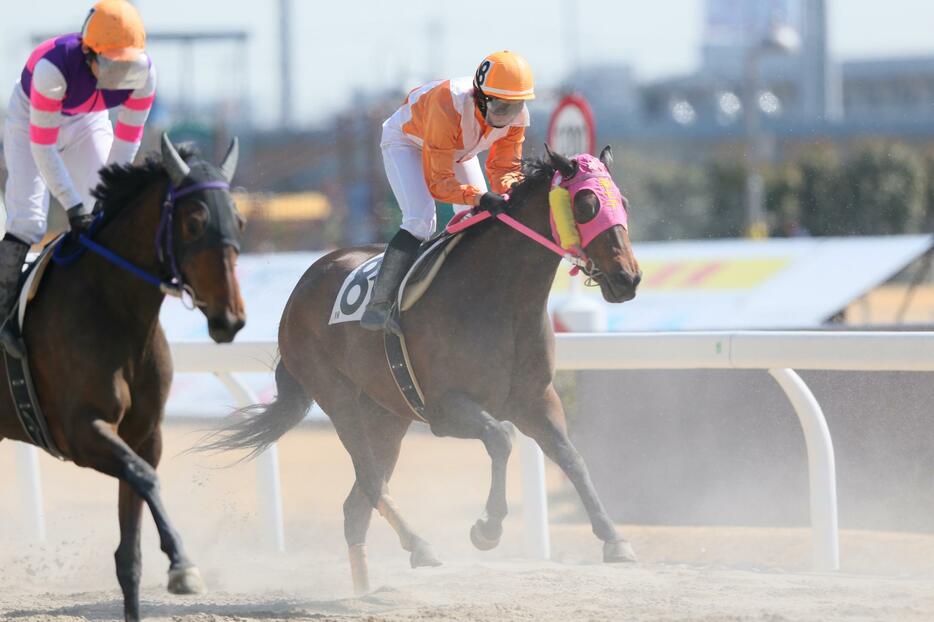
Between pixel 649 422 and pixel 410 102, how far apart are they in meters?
2.39

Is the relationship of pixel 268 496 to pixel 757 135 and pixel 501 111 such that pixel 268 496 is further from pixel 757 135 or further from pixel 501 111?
pixel 757 135

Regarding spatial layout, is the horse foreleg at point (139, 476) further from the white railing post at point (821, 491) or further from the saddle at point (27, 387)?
the white railing post at point (821, 491)

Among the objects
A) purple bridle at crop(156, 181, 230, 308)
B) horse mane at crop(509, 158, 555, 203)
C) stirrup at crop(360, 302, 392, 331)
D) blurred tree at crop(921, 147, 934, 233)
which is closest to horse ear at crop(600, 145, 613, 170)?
horse mane at crop(509, 158, 555, 203)

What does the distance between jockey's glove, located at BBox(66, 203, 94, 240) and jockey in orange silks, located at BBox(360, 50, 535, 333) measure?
4.02 feet

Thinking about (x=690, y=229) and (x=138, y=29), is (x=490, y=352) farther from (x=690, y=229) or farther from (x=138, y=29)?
(x=690, y=229)

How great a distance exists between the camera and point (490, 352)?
5141mm

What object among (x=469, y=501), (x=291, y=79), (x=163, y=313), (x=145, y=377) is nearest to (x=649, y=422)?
(x=469, y=501)

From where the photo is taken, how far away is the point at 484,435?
500 centimetres

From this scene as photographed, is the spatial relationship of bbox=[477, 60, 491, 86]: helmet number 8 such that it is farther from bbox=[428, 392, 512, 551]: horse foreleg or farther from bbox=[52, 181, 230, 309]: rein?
bbox=[52, 181, 230, 309]: rein

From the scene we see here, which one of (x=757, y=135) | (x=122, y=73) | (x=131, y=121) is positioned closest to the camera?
(x=122, y=73)

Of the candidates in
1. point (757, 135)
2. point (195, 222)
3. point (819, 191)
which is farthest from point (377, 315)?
point (757, 135)

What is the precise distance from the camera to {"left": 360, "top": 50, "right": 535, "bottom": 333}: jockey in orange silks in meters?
5.24

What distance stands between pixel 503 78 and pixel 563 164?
401 mm

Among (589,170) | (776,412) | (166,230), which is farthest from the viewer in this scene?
(776,412)
